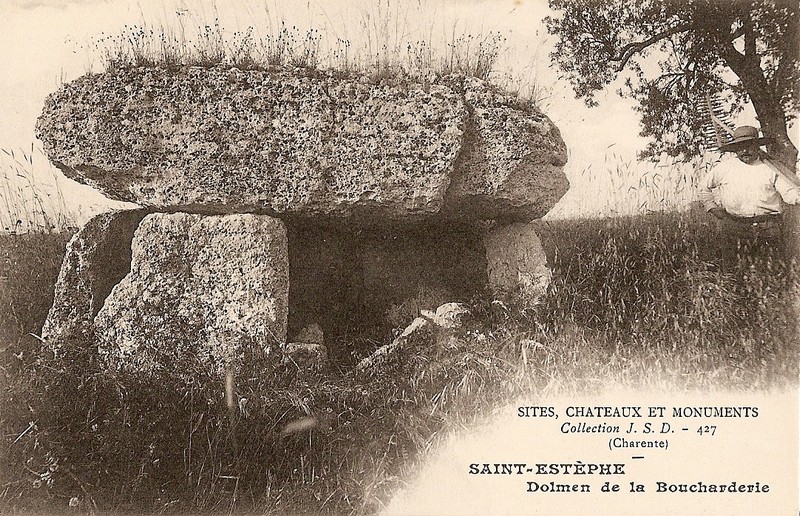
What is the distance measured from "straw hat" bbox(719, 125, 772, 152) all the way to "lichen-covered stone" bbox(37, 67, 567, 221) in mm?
1470

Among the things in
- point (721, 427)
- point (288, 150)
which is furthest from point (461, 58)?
point (721, 427)

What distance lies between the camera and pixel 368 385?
14.5ft

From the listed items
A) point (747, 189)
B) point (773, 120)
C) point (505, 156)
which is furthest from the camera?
point (747, 189)

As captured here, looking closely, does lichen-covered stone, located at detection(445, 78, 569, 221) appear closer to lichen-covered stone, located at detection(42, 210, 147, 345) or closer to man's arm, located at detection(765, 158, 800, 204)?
man's arm, located at detection(765, 158, 800, 204)

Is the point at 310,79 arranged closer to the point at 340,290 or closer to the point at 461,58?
the point at 461,58

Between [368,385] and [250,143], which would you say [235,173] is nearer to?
[250,143]

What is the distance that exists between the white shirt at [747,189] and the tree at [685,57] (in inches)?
5.2

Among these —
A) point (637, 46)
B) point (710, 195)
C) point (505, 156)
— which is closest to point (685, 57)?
point (637, 46)

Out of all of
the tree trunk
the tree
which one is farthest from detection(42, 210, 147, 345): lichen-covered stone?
the tree trunk

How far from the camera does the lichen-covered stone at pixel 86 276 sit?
4590mm

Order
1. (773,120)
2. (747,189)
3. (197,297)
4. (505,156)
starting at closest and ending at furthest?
1. (197,297)
2. (505,156)
3. (773,120)
4. (747,189)

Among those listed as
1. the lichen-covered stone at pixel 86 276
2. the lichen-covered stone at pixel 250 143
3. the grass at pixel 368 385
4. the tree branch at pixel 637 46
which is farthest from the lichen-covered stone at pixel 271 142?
the tree branch at pixel 637 46

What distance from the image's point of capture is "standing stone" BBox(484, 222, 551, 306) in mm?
4781

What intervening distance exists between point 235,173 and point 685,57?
113 inches
